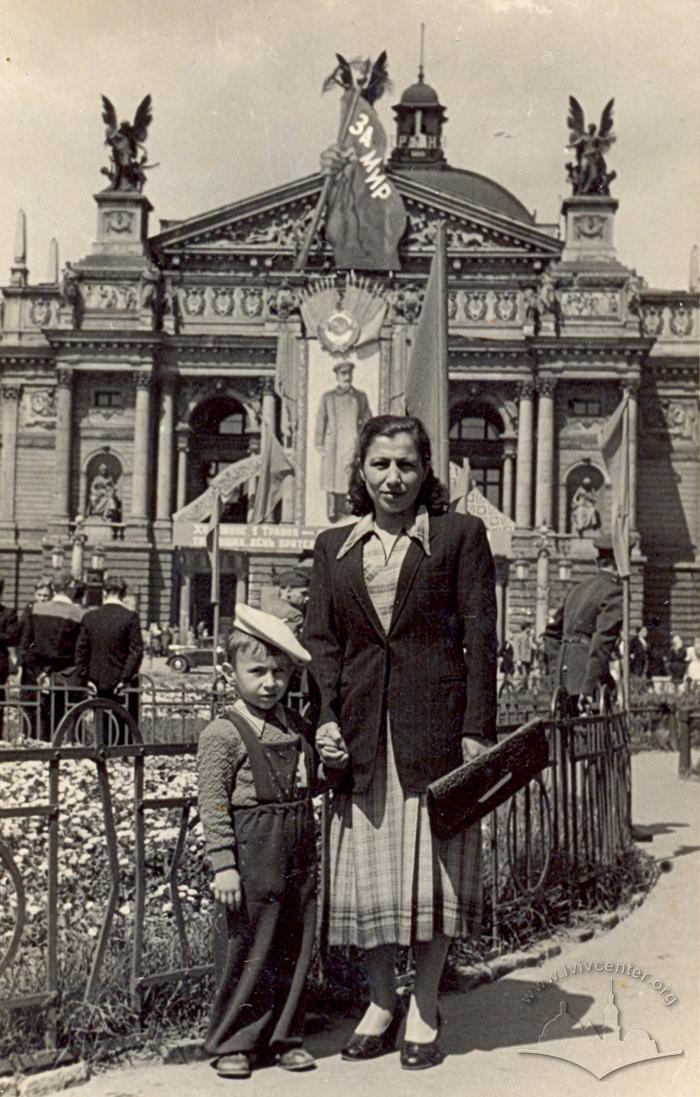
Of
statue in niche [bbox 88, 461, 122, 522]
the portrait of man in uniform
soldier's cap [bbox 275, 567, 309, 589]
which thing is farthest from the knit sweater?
statue in niche [bbox 88, 461, 122, 522]

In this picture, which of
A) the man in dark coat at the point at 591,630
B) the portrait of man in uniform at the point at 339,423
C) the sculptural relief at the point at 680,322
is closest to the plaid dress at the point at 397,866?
the man in dark coat at the point at 591,630

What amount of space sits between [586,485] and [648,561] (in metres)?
3.60

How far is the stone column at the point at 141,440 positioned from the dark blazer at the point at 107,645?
1552 inches

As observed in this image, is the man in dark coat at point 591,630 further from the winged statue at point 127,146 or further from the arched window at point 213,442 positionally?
the winged statue at point 127,146

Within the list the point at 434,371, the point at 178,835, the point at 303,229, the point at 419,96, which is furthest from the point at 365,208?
the point at 178,835

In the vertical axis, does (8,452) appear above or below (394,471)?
above

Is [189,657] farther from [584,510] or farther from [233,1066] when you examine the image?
[233,1066]

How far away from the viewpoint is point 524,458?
51.1 metres

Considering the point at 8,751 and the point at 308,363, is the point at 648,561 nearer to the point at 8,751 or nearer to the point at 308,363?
the point at 308,363

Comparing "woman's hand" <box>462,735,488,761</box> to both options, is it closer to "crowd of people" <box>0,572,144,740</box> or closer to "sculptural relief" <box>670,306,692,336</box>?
"crowd of people" <box>0,572,144,740</box>

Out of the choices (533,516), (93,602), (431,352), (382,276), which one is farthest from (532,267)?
(431,352)

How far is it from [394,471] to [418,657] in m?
0.65

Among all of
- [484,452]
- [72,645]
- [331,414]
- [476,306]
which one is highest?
[476,306]

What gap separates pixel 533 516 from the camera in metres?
50.9
